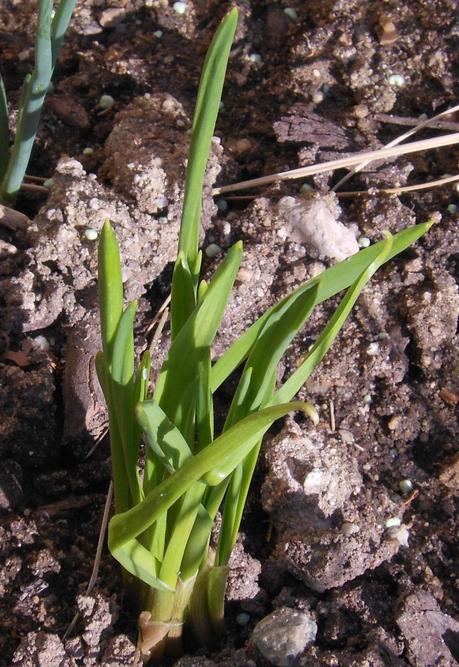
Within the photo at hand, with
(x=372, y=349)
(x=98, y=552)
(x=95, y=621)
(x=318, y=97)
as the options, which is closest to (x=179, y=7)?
(x=318, y=97)

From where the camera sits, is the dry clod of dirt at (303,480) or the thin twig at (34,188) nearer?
the dry clod of dirt at (303,480)

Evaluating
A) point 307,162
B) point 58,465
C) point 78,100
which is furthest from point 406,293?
point 78,100

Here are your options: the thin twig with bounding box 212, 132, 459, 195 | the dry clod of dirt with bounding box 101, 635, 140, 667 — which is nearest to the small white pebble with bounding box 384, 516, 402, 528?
the dry clod of dirt with bounding box 101, 635, 140, 667

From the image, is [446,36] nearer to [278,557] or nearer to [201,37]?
[201,37]

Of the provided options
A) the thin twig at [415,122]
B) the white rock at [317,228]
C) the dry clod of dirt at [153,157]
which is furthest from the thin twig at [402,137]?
the dry clod of dirt at [153,157]

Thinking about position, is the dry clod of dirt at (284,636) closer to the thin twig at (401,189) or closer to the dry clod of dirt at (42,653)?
the dry clod of dirt at (42,653)

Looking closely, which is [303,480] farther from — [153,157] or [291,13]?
[291,13]

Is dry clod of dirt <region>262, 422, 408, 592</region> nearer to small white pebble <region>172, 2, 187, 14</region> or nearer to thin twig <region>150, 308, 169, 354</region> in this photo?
thin twig <region>150, 308, 169, 354</region>
